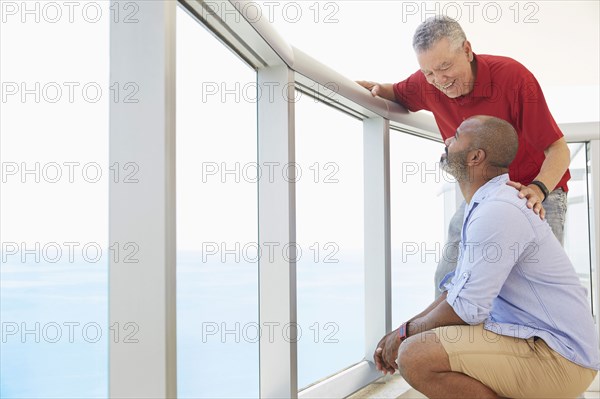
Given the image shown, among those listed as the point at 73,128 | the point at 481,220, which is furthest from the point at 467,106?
the point at 73,128

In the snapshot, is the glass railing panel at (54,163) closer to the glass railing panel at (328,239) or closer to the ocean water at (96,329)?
the ocean water at (96,329)

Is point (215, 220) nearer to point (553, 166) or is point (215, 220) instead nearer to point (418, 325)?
point (418, 325)

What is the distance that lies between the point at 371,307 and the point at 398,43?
3.32 metres

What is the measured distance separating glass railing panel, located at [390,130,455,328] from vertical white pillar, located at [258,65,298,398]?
110 centimetres

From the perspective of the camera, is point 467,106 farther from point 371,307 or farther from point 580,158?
point 580,158

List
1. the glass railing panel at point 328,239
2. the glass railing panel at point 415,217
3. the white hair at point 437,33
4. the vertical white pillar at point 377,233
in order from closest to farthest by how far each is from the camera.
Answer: the white hair at point 437,33 → the glass railing panel at point 328,239 → the vertical white pillar at point 377,233 → the glass railing panel at point 415,217

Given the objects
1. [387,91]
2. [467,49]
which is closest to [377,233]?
[387,91]

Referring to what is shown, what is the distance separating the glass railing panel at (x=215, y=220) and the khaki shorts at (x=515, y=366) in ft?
2.15

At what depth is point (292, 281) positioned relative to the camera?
2.27 metres

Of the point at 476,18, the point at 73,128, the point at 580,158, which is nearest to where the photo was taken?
the point at 73,128

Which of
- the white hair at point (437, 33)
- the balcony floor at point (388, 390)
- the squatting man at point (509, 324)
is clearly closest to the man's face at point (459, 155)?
the squatting man at point (509, 324)

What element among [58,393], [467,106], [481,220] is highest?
[467,106]

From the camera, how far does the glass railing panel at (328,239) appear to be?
260 centimetres

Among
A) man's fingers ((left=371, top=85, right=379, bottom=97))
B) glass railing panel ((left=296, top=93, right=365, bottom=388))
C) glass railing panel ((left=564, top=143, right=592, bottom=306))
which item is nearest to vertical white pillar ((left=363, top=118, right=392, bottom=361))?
glass railing panel ((left=296, top=93, right=365, bottom=388))
